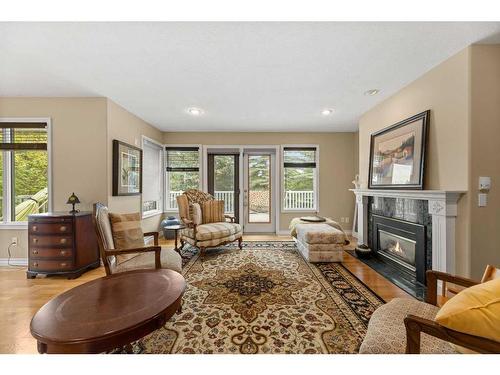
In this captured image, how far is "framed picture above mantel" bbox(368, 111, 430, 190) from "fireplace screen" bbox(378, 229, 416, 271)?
2.44 feet

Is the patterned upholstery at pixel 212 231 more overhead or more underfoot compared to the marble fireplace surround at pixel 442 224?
more underfoot

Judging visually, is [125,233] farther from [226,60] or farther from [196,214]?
[226,60]

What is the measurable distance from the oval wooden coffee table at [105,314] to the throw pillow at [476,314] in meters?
1.31

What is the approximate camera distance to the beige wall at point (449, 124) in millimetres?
2064

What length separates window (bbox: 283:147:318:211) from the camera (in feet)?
17.0

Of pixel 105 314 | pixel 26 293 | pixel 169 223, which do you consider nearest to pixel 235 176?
pixel 169 223

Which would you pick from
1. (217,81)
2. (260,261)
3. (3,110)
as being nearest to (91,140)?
(3,110)

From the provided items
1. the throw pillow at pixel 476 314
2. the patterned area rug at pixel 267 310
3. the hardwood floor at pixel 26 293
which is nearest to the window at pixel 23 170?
the hardwood floor at pixel 26 293

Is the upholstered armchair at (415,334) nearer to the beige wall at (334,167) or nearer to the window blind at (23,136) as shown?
the beige wall at (334,167)

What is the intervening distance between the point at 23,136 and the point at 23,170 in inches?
20.5

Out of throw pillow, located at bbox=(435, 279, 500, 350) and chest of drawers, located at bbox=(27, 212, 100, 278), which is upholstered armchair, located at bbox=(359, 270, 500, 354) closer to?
throw pillow, located at bbox=(435, 279, 500, 350)

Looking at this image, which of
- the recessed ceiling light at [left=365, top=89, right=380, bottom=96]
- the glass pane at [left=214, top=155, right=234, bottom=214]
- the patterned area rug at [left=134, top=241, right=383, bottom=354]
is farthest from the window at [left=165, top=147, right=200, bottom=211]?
the recessed ceiling light at [left=365, top=89, right=380, bottom=96]

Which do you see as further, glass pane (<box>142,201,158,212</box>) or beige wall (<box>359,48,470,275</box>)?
glass pane (<box>142,201,158,212</box>)
